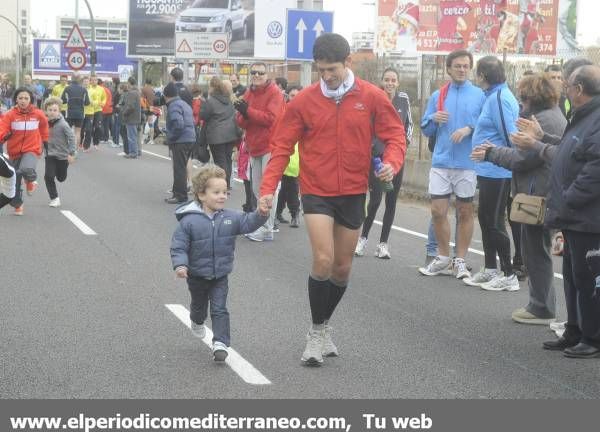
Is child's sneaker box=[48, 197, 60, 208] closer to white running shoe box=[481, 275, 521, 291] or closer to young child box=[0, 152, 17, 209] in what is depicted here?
young child box=[0, 152, 17, 209]

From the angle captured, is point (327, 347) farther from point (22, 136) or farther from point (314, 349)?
point (22, 136)

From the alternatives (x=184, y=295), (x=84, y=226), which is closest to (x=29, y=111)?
(x=84, y=226)

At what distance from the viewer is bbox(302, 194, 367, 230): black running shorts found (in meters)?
7.09

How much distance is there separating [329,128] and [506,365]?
1.84 m

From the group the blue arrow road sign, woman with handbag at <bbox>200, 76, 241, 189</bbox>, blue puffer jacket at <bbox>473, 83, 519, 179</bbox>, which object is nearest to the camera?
blue puffer jacket at <bbox>473, 83, 519, 179</bbox>

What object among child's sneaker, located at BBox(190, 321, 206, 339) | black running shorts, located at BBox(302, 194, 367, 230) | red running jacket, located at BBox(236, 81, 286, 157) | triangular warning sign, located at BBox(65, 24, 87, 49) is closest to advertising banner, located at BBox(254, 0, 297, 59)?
triangular warning sign, located at BBox(65, 24, 87, 49)

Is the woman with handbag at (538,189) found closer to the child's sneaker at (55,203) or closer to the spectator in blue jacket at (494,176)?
the spectator in blue jacket at (494,176)

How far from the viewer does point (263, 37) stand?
2111 inches

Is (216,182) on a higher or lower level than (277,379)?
higher

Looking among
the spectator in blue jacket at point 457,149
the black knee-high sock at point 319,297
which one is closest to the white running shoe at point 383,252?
the spectator in blue jacket at point 457,149

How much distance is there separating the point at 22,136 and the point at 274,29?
1537 inches

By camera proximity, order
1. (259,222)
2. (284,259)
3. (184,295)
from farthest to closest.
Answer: (284,259), (184,295), (259,222)

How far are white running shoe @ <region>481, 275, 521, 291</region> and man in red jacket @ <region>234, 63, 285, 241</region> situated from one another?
11.5 ft
